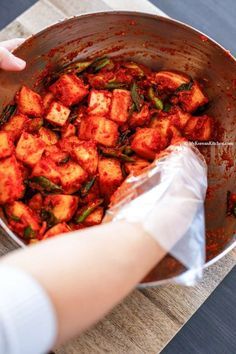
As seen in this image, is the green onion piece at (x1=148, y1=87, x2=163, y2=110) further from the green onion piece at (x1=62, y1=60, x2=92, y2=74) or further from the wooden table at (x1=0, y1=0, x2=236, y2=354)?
the wooden table at (x1=0, y1=0, x2=236, y2=354)

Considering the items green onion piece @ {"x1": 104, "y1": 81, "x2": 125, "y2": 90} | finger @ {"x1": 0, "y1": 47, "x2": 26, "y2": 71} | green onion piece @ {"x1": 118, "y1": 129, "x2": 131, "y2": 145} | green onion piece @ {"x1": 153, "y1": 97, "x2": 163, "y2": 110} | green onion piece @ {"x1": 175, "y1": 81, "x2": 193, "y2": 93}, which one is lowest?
→ green onion piece @ {"x1": 118, "y1": 129, "x2": 131, "y2": 145}

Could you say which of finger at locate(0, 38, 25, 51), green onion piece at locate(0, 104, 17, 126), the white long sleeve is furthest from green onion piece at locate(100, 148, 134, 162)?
the white long sleeve

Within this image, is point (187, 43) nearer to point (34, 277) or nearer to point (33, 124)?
point (33, 124)

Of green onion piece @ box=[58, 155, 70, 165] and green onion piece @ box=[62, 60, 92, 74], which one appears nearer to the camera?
green onion piece @ box=[58, 155, 70, 165]

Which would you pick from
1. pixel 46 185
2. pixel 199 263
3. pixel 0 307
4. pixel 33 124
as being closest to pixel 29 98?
pixel 33 124

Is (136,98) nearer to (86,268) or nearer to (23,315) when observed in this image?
(86,268)

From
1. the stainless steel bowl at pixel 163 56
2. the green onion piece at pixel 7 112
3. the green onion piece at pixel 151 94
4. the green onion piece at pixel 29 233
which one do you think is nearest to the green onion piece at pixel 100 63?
the stainless steel bowl at pixel 163 56
